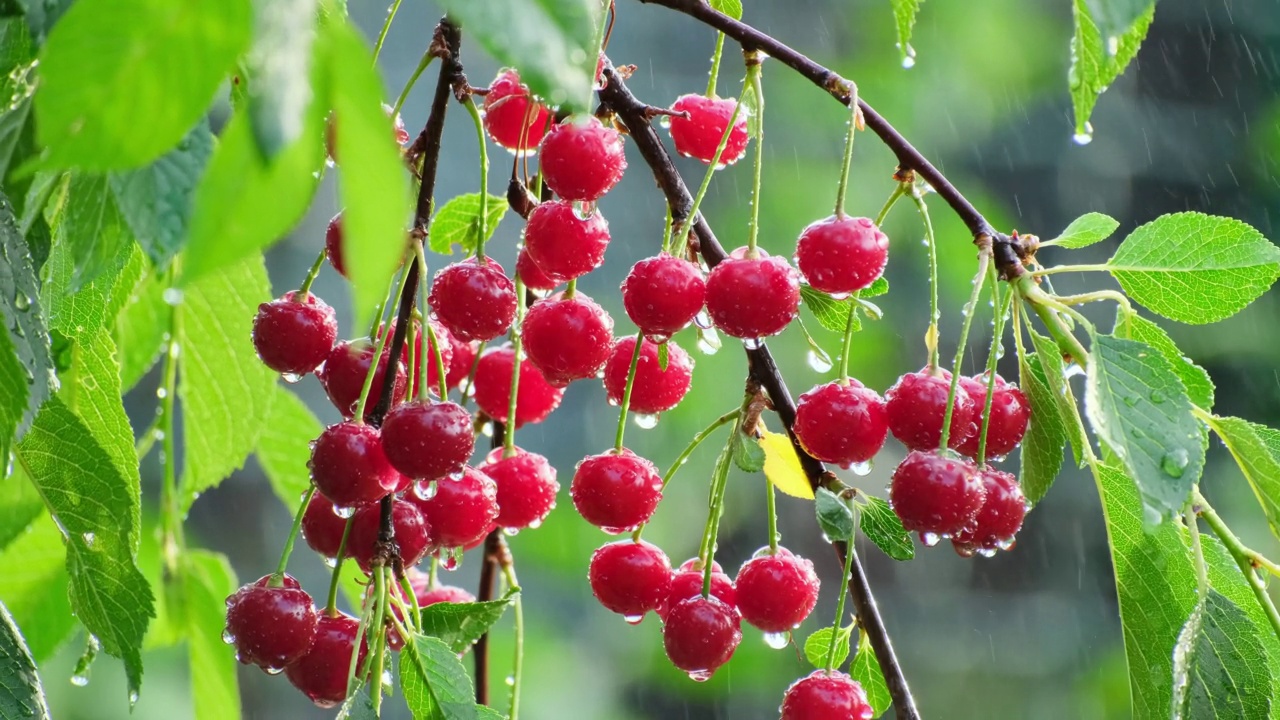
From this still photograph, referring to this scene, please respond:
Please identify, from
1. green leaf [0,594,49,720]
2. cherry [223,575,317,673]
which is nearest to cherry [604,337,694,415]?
cherry [223,575,317,673]

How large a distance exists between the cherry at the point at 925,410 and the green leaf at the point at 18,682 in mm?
484

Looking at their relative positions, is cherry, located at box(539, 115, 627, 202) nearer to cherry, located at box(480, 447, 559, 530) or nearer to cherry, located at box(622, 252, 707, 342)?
cherry, located at box(622, 252, 707, 342)

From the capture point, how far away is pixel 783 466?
853 millimetres

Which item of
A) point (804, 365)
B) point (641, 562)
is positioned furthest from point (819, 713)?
point (804, 365)

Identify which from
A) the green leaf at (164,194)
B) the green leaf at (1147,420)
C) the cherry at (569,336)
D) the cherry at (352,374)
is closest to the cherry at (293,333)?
the cherry at (352,374)

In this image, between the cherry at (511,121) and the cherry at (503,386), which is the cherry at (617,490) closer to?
the cherry at (503,386)

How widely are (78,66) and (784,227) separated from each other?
119 inches

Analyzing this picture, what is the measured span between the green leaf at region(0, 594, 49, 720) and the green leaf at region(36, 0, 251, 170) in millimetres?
386

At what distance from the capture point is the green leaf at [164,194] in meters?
0.41

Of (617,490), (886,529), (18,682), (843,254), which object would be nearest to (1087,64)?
(843,254)

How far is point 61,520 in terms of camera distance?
687mm

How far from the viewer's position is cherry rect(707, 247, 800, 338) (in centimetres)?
72

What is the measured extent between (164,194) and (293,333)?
0.34 meters

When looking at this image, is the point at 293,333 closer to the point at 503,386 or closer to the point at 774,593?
the point at 503,386
